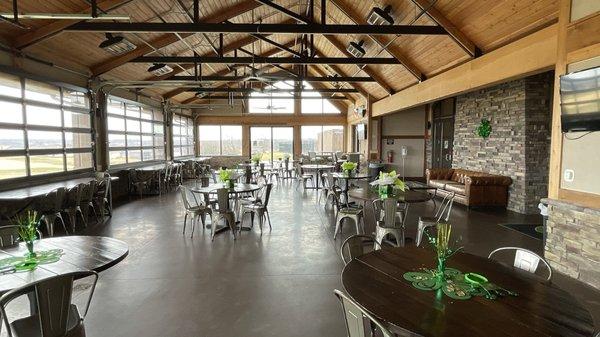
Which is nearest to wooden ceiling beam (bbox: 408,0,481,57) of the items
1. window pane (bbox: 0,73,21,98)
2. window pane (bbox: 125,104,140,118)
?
window pane (bbox: 0,73,21,98)

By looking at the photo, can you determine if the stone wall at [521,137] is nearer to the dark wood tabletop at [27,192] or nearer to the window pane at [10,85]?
the dark wood tabletop at [27,192]

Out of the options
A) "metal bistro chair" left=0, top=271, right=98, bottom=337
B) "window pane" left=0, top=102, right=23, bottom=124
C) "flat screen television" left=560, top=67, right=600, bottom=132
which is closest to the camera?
"metal bistro chair" left=0, top=271, right=98, bottom=337

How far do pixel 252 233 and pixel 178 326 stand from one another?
267 centimetres

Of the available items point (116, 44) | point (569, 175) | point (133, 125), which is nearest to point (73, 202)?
point (116, 44)

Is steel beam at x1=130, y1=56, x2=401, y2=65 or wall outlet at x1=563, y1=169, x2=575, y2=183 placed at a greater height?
steel beam at x1=130, y1=56, x2=401, y2=65

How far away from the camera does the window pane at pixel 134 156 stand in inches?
376

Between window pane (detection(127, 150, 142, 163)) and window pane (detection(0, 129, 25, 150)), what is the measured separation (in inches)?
160

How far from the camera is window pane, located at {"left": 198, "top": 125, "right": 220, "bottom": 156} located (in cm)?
1592

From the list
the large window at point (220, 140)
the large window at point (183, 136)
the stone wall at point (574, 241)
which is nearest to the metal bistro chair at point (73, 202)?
the stone wall at point (574, 241)

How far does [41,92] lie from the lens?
5.95 m

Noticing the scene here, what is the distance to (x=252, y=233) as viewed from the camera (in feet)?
17.2

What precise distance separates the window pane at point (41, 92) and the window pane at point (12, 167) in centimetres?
113

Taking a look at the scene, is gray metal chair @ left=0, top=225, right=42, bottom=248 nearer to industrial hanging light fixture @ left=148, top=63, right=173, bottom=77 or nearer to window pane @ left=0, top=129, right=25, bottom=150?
window pane @ left=0, top=129, right=25, bottom=150

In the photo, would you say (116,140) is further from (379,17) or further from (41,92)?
(379,17)
